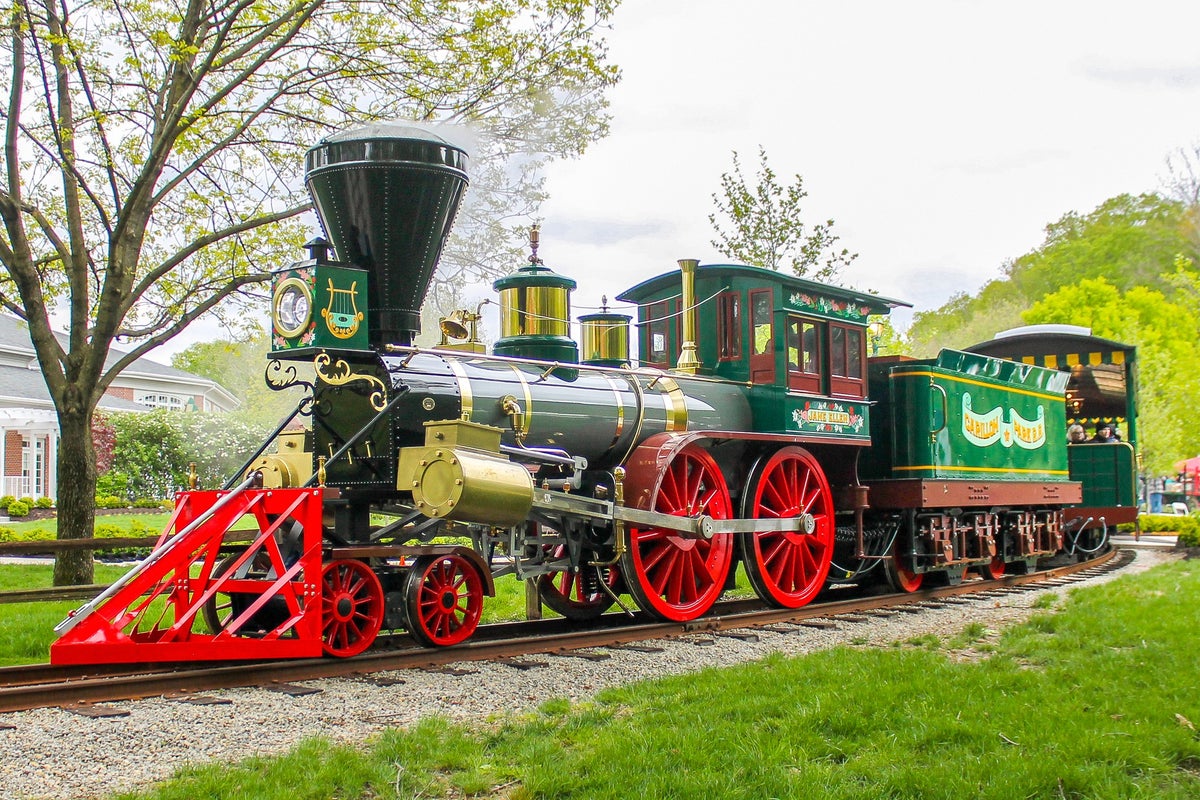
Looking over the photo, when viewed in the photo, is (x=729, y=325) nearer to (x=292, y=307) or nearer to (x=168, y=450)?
(x=292, y=307)

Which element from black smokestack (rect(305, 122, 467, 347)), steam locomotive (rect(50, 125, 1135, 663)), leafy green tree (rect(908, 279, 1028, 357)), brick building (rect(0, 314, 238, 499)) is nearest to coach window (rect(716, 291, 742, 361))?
steam locomotive (rect(50, 125, 1135, 663))

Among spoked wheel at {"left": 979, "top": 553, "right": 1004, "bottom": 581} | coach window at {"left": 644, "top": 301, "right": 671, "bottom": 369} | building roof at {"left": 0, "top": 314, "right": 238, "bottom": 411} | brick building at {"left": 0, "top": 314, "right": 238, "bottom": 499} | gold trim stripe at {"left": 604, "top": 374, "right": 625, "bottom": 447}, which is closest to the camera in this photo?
gold trim stripe at {"left": 604, "top": 374, "right": 625, "bottom": 447}

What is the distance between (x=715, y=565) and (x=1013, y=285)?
60.9 meters

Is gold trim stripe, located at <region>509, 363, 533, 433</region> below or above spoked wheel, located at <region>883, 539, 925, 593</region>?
above

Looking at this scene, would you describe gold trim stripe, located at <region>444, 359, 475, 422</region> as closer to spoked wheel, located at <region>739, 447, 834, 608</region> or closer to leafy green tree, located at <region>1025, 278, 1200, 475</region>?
spoked wheel, located at <region>739, 447, 834, 608</region>

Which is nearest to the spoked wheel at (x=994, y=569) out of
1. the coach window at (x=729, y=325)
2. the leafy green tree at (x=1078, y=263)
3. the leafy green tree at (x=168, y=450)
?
the coach window at (x=729, y=325)

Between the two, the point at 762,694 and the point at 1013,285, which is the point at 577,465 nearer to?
the point at 762,694

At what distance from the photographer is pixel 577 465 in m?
7.75

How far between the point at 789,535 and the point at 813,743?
5.17 m

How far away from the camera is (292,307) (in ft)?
22.9

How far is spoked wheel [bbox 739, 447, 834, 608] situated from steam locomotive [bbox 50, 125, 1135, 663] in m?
0.03

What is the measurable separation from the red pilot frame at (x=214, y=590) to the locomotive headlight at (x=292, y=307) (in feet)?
3.55

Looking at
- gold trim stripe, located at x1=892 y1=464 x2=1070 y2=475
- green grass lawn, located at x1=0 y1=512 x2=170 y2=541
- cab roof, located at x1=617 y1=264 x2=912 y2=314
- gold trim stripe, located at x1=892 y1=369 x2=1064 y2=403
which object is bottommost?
green grass lawn, located at x1=0 y1=512 x2=170 y2=541

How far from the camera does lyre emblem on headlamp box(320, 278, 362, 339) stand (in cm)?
687
